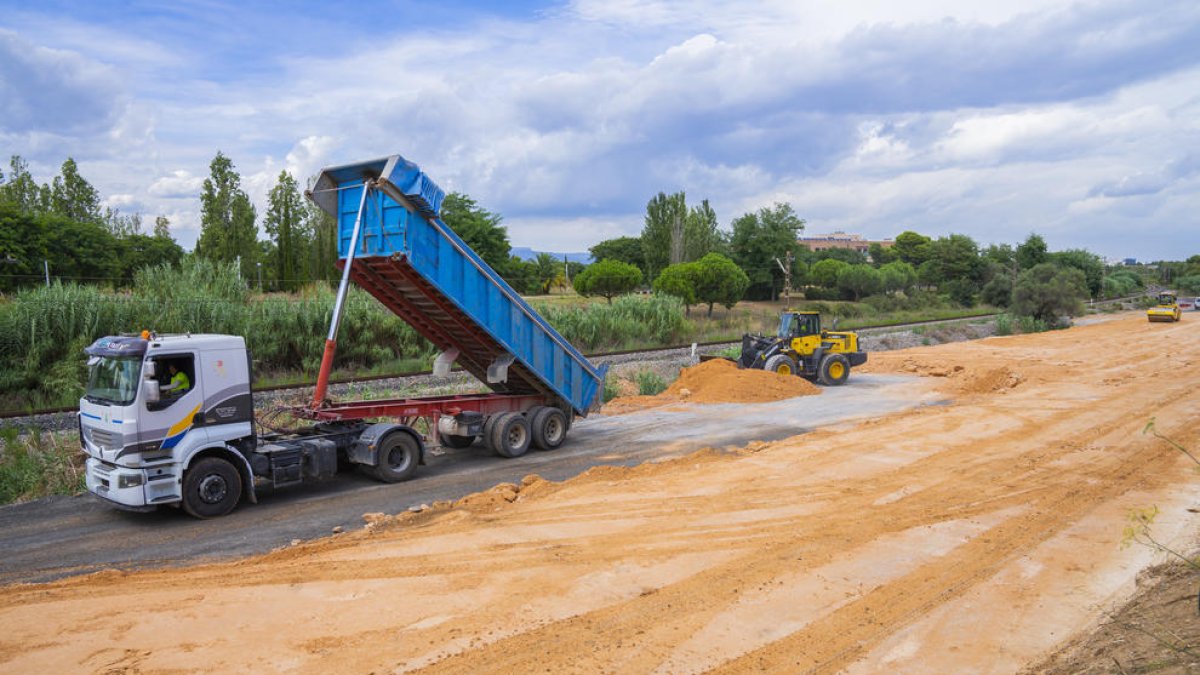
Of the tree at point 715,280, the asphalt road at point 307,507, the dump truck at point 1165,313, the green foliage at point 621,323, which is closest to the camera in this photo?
the asphalt road at point 307,507

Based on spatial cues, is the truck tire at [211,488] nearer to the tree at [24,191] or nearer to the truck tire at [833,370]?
the truck tire at [833,370]

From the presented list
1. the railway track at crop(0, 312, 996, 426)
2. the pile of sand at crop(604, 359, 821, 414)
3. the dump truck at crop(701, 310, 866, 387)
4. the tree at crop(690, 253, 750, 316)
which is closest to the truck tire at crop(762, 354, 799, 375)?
the dump truck at crop(701, 310, 866, 387)

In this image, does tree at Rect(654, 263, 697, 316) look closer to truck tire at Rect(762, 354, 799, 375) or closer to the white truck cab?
truck tire at Rect(762, 354, 799, 375)

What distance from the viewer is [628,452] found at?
14.0m

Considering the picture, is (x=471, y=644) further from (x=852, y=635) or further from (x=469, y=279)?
(x=469, y=279)

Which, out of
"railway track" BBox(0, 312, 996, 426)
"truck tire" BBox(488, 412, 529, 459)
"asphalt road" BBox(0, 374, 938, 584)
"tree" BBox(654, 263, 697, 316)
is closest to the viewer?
"asphalt road" BBox(0, 374, 938, 584)

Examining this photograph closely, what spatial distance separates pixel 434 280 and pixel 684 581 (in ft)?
20.3

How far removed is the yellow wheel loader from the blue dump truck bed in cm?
980

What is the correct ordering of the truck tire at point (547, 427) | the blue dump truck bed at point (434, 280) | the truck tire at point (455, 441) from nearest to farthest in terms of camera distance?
the blue dump truck bed at point (434, 280)
the truck tire at point (547, 427)
the truck tire at point (455, 441)

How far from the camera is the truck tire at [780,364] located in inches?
875

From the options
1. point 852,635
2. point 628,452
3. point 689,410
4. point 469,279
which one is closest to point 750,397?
point 689,410

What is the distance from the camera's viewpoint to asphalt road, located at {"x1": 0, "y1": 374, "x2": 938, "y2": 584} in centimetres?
869

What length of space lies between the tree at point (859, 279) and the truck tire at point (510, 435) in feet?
200

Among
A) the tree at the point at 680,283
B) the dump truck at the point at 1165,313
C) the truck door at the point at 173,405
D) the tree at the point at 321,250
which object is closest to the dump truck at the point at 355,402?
the truck door at the point at 173,405
